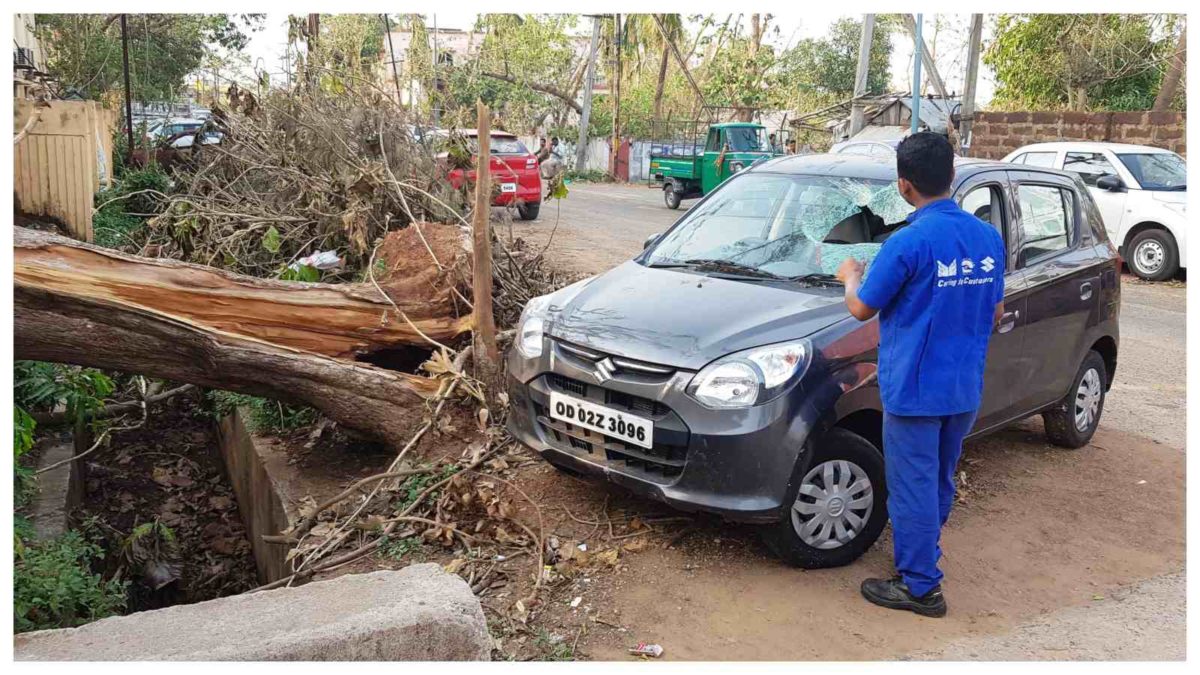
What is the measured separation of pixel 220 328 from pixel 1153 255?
12.1 meters

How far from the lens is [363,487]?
17.2 feet

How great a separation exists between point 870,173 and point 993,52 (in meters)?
21.9

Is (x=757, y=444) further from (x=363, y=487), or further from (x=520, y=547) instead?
(x=363, y=487)

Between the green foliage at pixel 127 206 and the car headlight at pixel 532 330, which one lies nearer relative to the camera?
the car headlight at pixel 532 330

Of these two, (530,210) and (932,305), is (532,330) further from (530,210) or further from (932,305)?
(530,210)

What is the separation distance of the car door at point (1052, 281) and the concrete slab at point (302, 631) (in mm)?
3232

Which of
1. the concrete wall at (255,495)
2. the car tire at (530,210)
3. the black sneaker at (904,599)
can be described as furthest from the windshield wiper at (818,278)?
the car tire at (530,210)

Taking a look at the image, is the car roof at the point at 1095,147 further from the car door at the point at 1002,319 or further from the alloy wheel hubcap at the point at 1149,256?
the car door at the point at 1002,319

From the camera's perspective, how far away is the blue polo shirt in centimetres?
368

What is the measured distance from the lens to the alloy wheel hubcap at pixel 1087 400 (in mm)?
5816

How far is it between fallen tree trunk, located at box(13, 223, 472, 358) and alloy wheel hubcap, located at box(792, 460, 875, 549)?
278 cm

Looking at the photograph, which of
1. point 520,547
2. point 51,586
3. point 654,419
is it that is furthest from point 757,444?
point 51,586

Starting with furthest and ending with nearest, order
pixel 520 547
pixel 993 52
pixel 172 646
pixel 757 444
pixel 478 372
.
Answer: pixel 993 52, pixel 478 372, pixel 520 547, pixel 757 444, pixel 172 646

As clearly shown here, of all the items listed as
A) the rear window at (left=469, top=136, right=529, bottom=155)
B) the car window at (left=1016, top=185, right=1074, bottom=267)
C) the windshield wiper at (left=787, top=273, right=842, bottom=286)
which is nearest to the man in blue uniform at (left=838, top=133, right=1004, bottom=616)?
the windshield wiper at (left=787, top=273, right=842, bottom=286)
